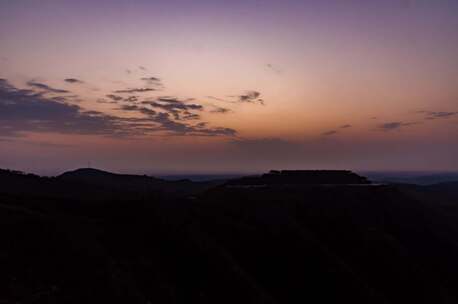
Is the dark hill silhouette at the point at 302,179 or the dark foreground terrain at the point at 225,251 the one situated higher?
the dark hill silhouette at the point at 302,179

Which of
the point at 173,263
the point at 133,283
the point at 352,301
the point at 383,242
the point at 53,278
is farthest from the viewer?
the point at 383,242

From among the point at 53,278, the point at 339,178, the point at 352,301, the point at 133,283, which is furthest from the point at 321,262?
the point at 339,178

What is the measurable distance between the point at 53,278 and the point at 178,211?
56.4 ft

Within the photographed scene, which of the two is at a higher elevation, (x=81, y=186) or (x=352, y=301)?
(x=81, y=186)

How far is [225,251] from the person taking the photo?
32375 millimetres

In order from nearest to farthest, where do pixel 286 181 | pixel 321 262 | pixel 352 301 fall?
pixel 352 301, pixel 321 262, pixel 286 181

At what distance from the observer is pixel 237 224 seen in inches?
1527

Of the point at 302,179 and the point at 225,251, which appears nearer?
the point at 225,251

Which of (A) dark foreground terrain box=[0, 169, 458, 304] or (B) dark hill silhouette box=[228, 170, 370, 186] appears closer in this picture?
(A) dark foreground terrain box=[0, 169, 458, 304]

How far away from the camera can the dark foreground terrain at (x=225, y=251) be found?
74.0ft

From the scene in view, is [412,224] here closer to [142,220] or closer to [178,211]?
[178,211]

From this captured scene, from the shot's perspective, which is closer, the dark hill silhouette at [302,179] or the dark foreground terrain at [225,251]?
the dark foreground terrain at [225,251]

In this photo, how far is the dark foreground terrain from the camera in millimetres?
22547

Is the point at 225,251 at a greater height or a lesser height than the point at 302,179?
lesser
